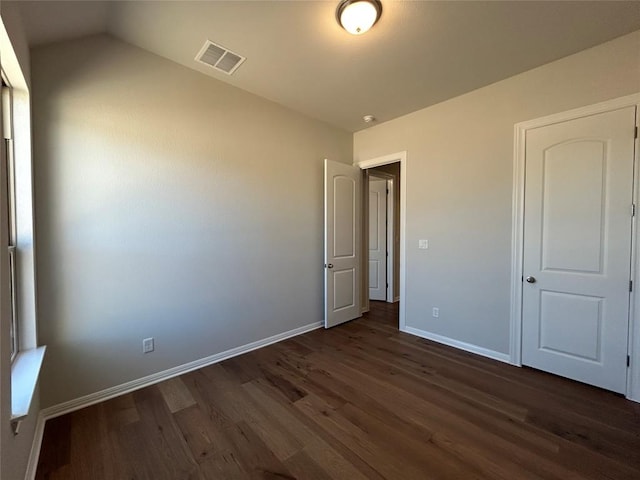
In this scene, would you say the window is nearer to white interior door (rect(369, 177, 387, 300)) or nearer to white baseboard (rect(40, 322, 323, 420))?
white baseboard (rect(40, 322, 323, 420))

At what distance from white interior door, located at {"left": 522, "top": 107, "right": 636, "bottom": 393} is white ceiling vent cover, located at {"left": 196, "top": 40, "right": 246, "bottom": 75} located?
267 centimetres

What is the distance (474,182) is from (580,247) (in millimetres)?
1032

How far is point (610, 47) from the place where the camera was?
2.09 metres

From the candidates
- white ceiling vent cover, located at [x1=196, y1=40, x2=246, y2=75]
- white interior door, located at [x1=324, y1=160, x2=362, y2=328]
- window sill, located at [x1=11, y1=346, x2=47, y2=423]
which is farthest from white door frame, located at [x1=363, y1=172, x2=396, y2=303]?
window sill, located at [x1=11, y1=346, x2=47, y2=423]

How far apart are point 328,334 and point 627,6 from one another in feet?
12.0

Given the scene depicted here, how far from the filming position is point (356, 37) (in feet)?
6.73

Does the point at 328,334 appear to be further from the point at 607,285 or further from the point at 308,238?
the point at 607,285

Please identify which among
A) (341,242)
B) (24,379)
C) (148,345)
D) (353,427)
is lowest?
(353,427)

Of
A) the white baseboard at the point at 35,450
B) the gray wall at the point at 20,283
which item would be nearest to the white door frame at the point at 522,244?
the gray wall at the point at 20,283

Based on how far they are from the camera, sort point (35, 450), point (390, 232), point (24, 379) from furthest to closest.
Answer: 1. point (390, 232)
2. point (35, 450)
3. point (24, 379)

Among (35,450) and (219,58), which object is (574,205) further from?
(35,450)

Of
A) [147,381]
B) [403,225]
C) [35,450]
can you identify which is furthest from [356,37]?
[35,450]

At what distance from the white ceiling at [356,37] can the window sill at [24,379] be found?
1.95 metres

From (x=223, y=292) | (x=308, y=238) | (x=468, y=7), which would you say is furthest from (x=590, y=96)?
(x=223, y=292)
